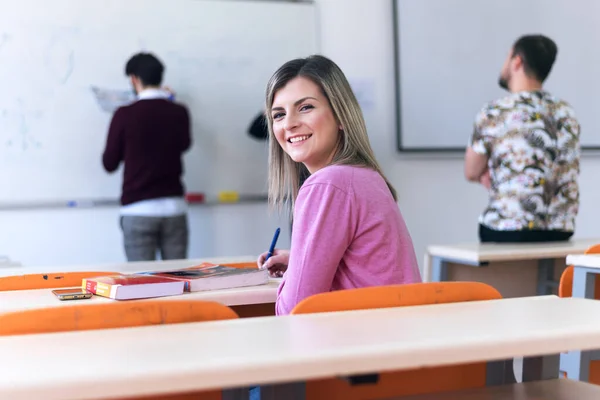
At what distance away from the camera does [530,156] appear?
310 centimetres

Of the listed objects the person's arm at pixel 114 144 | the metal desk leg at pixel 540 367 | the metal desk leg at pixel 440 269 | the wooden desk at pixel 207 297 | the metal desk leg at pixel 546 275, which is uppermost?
the person's arm at pixel 114 144

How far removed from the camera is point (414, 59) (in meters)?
4.58

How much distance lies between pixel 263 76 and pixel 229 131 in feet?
1.26

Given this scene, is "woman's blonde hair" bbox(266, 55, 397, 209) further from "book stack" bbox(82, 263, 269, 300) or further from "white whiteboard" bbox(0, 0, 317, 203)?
"white whiteboard" bbox(0, 0, 317, 203)

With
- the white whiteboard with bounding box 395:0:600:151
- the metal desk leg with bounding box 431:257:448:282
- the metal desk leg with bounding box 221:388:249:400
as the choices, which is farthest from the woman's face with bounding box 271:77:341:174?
the white whiteboard with bounding box 395:0:600:151

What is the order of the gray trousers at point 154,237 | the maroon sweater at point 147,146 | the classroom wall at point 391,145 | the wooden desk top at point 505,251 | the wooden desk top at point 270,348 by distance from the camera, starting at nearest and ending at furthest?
the wooden desk top at point 270,348
the wooden desk top at point 505,251
the maroon sweater at point 147,146
the gray trousers at point 154,237
the classroom wall at point 391,145

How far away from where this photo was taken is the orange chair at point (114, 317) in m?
1.02

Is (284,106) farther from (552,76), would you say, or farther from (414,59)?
(552,76)

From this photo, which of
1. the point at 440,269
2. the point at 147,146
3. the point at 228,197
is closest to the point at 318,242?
the point at 440,269

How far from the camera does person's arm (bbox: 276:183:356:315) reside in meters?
1.46

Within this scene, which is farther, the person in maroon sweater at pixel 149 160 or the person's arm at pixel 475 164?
the person in maroon sweater at pixel 149 160

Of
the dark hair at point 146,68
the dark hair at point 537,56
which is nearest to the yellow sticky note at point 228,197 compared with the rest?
the dark hair at point 146,68

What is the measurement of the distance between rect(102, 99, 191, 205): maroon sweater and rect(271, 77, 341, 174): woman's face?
6.37ft

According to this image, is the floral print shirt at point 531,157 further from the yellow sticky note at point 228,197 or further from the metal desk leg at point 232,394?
the metal desk leg at point 232,394
